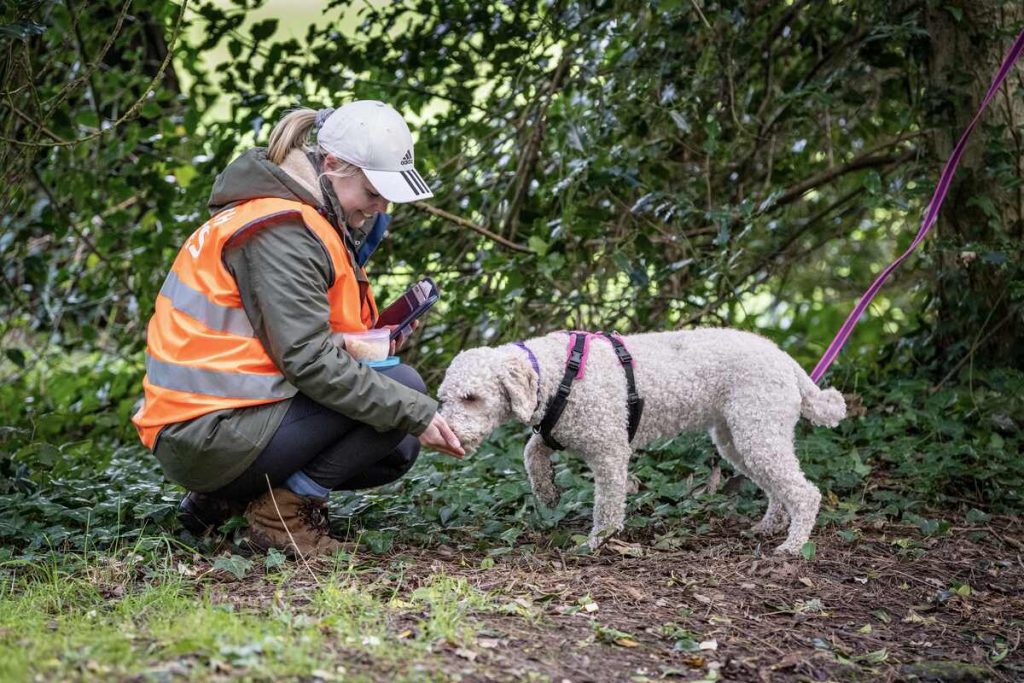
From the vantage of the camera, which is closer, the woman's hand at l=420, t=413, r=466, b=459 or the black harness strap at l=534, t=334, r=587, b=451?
the woman's hand at l=420, t=413, r=466, b=459

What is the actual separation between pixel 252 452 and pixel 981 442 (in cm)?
340

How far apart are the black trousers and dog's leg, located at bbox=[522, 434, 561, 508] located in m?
0.55

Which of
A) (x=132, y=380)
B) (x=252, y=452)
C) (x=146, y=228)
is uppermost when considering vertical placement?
(x=146, y=228)

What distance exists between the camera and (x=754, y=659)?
10.1 ft

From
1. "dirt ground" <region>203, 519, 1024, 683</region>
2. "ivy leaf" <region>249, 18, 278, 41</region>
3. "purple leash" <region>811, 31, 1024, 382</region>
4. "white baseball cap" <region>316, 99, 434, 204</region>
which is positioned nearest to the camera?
"dirt ground" <region>203, 519, 1024, 683</region>

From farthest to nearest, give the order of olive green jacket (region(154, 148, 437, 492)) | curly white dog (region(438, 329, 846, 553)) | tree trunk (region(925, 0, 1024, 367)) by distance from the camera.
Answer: tree trunk (region(925, 0, 1024, 367)) < curly white dog (region(438, 329, 846, 553)) < olive green jacket (region(154, 148, 437, 492))

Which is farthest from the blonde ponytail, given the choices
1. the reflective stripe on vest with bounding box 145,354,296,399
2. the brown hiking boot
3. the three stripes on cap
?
the brown hiking boot

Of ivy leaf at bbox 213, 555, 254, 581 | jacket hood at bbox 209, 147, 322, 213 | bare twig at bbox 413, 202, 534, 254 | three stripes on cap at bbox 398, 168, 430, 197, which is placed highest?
three stripes on cap at bbox 398, 168, 430, 197

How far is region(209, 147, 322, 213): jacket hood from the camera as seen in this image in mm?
3584

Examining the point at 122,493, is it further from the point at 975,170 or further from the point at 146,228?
the point at 975,170

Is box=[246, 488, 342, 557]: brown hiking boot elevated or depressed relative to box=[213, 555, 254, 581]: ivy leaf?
elevated

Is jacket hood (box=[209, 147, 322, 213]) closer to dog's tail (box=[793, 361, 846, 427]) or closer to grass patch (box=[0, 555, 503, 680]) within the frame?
grass patch (box=[0, 555, 503, 680])

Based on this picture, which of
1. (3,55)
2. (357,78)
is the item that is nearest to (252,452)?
(3,55)

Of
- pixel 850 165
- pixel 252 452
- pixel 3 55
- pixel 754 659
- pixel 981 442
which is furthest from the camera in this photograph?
pixel 850 165
